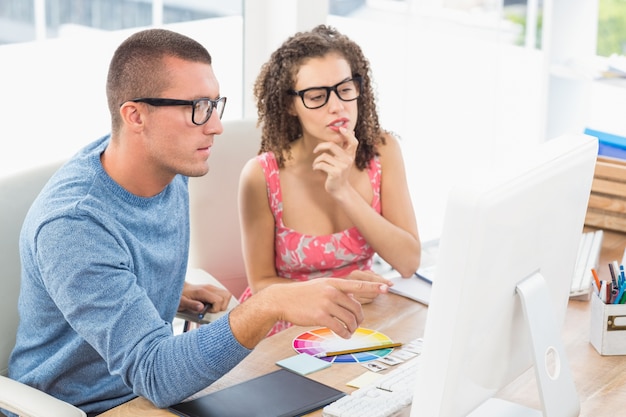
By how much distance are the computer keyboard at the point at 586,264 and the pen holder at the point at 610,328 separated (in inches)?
9.6

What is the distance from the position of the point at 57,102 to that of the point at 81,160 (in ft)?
3.04

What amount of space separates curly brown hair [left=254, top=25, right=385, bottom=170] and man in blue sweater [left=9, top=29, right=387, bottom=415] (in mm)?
427

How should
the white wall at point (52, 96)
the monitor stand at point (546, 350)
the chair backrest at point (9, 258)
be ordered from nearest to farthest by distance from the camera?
the monitor stand at point (546, 350) → the chair backrest at point (9, 258) → the white wall at point (52, 96)

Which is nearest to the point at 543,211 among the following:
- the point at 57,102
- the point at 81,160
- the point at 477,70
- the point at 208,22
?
the point at 81,160

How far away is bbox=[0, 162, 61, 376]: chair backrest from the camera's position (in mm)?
1693

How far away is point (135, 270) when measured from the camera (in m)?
1.62

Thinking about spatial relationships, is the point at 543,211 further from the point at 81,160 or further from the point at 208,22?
the point at 208,22

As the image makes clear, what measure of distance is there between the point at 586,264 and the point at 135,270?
101cm

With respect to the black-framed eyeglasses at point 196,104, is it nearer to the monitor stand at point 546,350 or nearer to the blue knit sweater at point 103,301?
the blue knit sweater at point 103,301

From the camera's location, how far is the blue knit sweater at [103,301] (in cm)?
141

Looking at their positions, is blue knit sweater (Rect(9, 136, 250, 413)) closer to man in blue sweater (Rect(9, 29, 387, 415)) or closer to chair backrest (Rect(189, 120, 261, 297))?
man in blue sweater (Rect(9, 29, 387, 415))

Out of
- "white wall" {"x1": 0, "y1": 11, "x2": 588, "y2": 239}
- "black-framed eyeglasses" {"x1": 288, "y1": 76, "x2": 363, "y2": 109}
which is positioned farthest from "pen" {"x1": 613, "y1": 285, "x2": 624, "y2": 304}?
"white wall" {"x1": 0, "y1": 11, "x2": 588, "y2": 239}

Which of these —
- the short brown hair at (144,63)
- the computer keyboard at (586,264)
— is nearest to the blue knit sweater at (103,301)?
the short brown hair at (144,63)

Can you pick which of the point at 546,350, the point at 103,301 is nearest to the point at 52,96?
the point at 103,301
